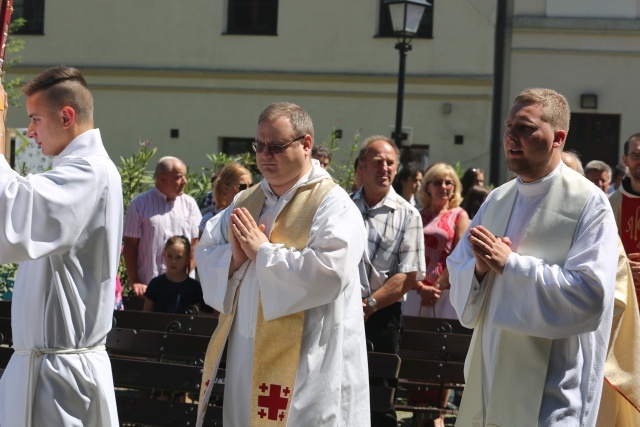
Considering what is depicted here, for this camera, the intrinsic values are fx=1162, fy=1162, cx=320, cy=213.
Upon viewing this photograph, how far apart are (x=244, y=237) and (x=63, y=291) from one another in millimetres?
910

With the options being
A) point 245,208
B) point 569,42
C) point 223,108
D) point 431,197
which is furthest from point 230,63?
point 245,208

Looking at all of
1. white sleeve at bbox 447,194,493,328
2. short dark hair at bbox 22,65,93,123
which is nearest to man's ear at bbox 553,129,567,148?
white sleeve at bbox 447,194,493,328

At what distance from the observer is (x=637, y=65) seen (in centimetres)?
1988

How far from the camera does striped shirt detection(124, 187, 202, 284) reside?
1003 centimetres

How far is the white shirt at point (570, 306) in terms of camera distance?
15.1 ft

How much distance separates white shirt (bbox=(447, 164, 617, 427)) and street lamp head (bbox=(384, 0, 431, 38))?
31.5 ft

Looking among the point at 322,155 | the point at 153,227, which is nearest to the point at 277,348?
the point at 322,155

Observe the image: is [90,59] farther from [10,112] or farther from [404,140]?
[404,140]

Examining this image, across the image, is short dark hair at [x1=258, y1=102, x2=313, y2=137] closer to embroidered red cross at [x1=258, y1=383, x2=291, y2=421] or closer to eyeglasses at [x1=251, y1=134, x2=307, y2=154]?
Answer: eyeglasses at [x1=251, y1=134, x2=307, y2=154]

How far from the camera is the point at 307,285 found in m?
5.06

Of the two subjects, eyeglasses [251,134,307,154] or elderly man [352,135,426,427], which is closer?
eyeglasses [251,134,307,154]

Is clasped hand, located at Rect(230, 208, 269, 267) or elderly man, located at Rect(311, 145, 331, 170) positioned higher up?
elderly man, located at Rect(311, 145, 331, 170)

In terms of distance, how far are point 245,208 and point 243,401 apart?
88 cm

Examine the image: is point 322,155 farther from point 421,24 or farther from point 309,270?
point 421,24
